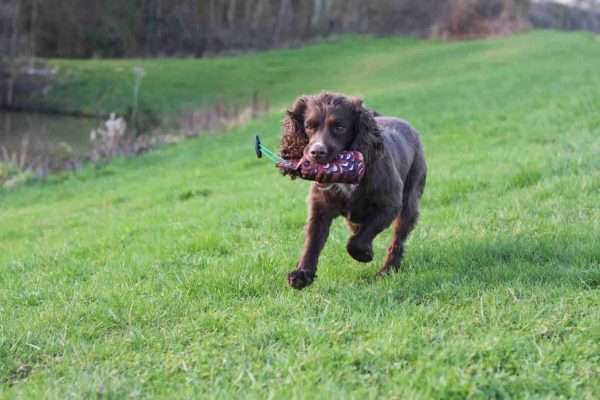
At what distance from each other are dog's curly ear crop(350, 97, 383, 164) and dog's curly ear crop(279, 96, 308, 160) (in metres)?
0.43

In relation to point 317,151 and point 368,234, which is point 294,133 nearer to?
point 317,151

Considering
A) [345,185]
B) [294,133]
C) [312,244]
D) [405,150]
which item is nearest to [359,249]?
[312,244]

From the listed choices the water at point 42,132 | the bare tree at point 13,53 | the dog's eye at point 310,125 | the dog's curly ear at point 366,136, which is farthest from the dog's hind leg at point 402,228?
the bare tree at point 13,53

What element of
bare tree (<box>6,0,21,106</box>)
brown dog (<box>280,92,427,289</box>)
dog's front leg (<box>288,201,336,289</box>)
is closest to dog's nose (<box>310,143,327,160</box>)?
brown dog (<box>280,92,427,289</box>)

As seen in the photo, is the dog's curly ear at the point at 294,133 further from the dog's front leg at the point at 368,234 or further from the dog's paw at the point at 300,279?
the dog's paw at the point at 300,279

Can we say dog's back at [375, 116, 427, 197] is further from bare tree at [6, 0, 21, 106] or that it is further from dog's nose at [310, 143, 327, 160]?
bare tree at [6, 0, 21, 106]

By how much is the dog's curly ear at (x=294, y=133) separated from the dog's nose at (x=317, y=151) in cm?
60

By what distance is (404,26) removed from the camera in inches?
2109

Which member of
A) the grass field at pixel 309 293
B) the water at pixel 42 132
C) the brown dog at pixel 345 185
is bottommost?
the water at pixel 42 132

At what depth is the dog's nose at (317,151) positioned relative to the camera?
4.86 meters

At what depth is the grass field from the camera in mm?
3506

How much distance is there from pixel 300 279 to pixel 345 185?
2.50 ft

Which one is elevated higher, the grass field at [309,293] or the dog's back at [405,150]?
the dog's back at [405,150]

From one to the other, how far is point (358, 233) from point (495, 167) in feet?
14.0
